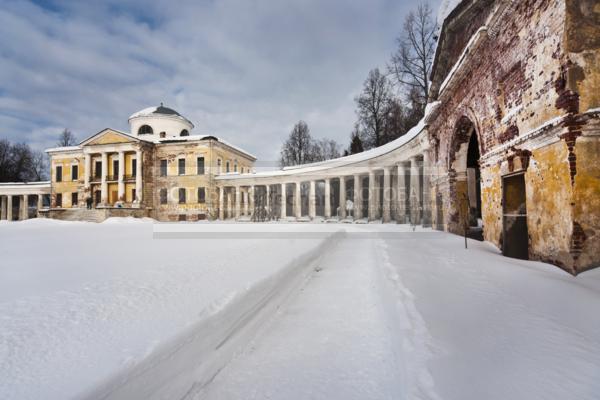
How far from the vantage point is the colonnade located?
1872 cm

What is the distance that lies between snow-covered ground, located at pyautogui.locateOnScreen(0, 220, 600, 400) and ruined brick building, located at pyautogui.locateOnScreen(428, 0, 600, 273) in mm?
969

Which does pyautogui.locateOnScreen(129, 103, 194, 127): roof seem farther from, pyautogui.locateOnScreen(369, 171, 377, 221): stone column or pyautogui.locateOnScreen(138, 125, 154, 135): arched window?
pyautogui.locateOnScreen(369, 171, 377, 221): stone column

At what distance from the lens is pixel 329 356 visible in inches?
111

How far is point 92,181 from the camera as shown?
38.0 metres

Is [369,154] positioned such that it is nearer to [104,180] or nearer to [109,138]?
[109,138]

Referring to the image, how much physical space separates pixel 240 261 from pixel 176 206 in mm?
33973

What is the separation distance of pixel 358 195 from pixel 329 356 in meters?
23.6

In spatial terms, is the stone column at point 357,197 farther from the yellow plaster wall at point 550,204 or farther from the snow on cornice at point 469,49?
the yellow plaster wall at point 550,204

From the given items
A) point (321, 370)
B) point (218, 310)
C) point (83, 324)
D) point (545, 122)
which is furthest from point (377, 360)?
point (545, 122)

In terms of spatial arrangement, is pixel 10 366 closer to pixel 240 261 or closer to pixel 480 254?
pixel 240 261

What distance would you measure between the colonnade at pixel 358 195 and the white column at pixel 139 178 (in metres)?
9.52

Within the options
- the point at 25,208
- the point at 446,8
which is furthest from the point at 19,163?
the point at 446,8

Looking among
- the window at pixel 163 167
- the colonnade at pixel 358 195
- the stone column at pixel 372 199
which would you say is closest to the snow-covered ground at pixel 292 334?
the colonnade at pixel 358 195

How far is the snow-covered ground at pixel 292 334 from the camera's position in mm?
2188
